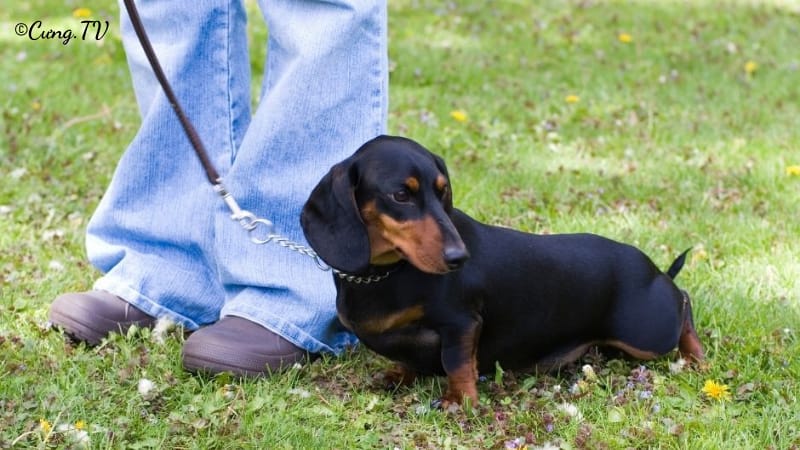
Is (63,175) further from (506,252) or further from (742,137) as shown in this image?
(742,137)

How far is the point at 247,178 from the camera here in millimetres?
3189

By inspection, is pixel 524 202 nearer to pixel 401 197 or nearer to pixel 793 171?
pixel 793 171

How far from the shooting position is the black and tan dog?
103 inches

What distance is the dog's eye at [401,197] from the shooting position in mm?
2582

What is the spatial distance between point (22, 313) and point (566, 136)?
2922mm

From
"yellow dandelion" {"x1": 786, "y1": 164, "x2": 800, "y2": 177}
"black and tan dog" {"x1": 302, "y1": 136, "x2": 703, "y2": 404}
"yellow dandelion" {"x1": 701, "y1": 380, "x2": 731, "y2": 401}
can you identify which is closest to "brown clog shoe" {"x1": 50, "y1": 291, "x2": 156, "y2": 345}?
"black and tan dog" {"x1": 302, "y1": 136, "x2": 703, "y2": 404}

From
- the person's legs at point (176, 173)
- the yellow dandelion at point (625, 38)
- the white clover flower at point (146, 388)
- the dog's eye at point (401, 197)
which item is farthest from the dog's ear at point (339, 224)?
the yellow dandelion at point (625, 38)

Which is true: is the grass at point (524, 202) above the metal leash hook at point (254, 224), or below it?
below

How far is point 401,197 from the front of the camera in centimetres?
259

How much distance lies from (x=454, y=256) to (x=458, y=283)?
316 mm

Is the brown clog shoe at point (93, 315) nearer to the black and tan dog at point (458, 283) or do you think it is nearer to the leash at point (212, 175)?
the leash at point (212, 175)

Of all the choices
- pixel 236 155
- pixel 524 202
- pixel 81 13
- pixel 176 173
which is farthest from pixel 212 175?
pixel 81 13

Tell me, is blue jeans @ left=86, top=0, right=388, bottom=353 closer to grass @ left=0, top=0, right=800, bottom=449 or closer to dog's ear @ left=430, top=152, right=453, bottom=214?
grass @ left=0, top=0, right=800, bottom=449

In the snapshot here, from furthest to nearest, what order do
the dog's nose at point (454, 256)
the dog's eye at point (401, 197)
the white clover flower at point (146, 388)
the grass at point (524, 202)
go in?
the white clover flower at point (146, 388), the grass at point (524, 202), the dog's eye at point (401, 197), the dog's nose at point (454, 256)
